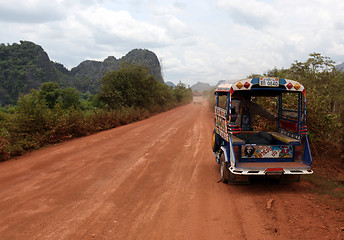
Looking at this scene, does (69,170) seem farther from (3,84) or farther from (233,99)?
(3,84)

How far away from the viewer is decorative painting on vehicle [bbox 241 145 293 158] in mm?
5852

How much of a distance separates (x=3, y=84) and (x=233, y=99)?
7442 centimetres

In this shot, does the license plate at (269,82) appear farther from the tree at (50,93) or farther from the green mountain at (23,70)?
the green mountain at (23,70)

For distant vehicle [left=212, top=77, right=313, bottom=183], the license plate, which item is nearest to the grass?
distant vehicle [left=212, top=77, right=313, bottom=183]

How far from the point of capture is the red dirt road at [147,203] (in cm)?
399

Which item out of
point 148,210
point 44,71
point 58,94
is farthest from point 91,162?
point 44,71

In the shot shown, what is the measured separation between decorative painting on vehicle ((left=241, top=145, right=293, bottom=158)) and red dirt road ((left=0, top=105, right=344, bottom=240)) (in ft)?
2.53

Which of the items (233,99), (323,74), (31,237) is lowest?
(31,237)

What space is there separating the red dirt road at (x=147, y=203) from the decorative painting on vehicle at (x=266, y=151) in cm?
77

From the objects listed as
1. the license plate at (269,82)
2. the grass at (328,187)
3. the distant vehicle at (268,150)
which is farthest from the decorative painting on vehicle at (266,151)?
the license plate at (269,82)

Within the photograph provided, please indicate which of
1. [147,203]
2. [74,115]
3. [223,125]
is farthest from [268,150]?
[74,115]

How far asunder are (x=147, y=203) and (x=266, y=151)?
10.1ft

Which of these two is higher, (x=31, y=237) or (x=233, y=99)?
(x=233, y=99)

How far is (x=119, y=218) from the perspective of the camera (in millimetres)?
4484
